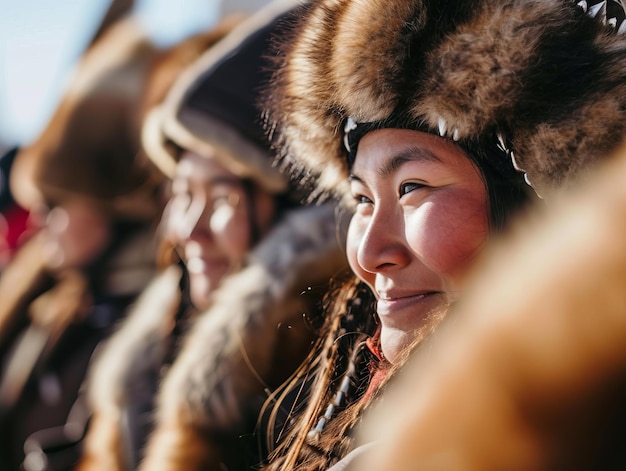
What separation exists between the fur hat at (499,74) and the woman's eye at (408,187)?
0.26 ft

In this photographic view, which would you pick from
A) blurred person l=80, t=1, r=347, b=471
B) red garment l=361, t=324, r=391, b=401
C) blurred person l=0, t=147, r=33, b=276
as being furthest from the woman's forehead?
blurred person l=0, t=147, r=33, b=276

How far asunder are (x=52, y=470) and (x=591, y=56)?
7.06 feet

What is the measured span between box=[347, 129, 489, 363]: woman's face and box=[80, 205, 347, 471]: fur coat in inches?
18.0

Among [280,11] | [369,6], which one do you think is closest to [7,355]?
[280,11]

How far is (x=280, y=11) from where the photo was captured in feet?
6.45

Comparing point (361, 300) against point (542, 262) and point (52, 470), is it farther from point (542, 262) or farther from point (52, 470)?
point (52, 470)

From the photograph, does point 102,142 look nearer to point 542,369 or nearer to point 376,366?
point 376,366

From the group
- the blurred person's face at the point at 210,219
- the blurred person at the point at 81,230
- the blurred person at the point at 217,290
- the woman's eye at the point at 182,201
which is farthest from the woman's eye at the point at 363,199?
the blurred person at the point at 81,230

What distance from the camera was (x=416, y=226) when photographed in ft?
3.33

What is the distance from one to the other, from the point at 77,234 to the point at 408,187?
7.59ft

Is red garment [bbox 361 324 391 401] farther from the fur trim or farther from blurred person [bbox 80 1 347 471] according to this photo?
the fur trim

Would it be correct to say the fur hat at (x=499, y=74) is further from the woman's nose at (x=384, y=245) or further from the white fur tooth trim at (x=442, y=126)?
the woman's nose at (x=384, y=245)

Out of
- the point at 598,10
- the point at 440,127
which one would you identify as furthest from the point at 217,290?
the point at 598,10

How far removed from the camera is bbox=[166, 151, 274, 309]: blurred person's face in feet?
6.53
